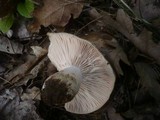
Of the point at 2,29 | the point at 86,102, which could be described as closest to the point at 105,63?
the point at 86,102

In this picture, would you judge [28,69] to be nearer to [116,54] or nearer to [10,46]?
[10,46]

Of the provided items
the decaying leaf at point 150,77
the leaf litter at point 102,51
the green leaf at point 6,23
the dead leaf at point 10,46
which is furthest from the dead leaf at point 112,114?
the green leaf at point 6,23

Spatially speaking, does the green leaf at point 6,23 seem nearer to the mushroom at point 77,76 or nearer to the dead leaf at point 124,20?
the mushroom at point 77,76

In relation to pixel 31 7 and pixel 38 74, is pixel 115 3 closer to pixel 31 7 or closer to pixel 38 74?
pixel 31 7

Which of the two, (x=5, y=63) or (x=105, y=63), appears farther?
(x=5, y=63)

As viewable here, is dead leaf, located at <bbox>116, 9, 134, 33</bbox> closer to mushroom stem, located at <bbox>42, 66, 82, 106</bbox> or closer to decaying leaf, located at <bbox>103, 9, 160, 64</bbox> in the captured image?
decaying leaf, located at <bbox>103, 9, 160, 64</bbox>

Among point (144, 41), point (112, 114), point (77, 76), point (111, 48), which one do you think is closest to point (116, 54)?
point (111, 48)
